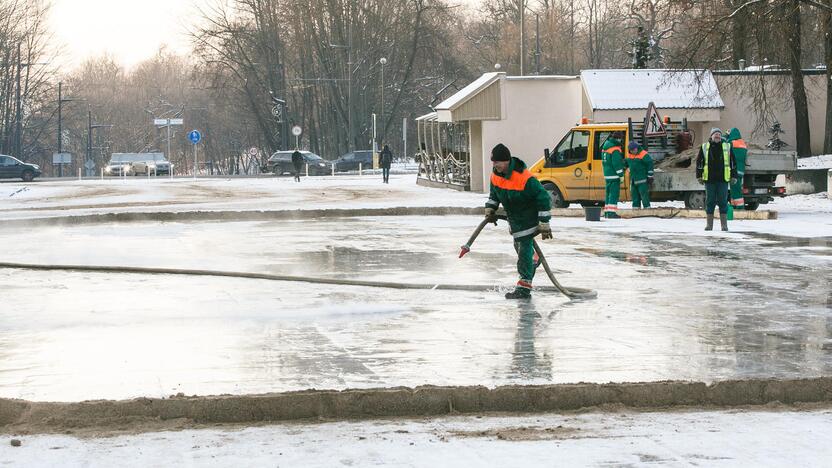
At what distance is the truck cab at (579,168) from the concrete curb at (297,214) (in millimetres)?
1264

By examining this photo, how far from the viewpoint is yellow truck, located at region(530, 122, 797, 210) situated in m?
28.1

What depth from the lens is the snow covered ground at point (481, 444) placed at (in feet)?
21.9

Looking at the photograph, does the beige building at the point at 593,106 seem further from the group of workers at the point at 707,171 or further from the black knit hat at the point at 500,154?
the black knit hat at the point at 500,154

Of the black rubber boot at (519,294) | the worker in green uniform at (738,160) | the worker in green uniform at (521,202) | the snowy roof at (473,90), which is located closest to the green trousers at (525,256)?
the worker in green uniform at (521,202)

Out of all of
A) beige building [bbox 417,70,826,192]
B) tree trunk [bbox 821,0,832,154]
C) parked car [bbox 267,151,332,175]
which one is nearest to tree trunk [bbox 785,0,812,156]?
tree trunk [bbox 821,0,832,154]

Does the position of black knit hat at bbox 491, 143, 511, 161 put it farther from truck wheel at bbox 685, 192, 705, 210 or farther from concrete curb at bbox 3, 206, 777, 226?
truck wheel at bbox 685, 192, 705, 210

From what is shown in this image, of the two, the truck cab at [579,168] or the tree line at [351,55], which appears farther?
the tree line at [351,55]

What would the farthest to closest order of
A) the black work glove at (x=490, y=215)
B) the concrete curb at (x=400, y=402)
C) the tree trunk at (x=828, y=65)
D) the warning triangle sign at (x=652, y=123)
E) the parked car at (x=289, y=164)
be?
the parked car at (x=289, y=164) < the tree trunk at (x=828, y=65) < the warning triangle sign at (x=652, y=123) < the black work glove at (x=490, y=215) < the concrete curb at (x=400, y=402)

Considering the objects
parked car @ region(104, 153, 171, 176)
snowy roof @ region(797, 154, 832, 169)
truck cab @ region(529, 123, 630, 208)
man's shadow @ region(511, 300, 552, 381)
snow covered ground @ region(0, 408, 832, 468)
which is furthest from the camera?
parked car @ region(104, 153, 171, 176)

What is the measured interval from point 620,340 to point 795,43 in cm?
2829

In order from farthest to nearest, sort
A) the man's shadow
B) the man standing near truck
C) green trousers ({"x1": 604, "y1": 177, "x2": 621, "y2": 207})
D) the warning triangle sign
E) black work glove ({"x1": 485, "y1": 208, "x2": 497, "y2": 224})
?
A: the warning triangle sign < green trousers ({"x1": 604, "y1": 177, "x2": 621, "y2": 207}) < the man standing near truck < black work glove ({"x1": 485, "y1": 208, "x2": 497, "y2": 224}) < the man's shadow

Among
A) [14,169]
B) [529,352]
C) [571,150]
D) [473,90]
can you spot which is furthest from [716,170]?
[14,169]

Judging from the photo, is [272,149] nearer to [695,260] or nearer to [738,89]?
[738,89]

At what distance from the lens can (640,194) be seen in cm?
2828
